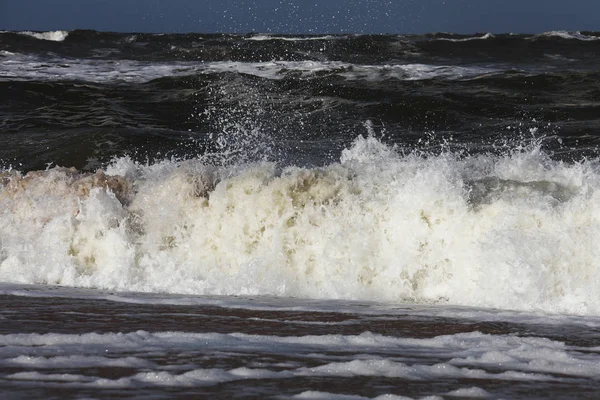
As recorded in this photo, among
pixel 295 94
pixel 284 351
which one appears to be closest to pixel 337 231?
pixel 284 351

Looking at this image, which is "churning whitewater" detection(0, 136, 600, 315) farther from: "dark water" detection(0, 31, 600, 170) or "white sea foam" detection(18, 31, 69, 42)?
"white sea foam" detection(18, 31, 69, 42)

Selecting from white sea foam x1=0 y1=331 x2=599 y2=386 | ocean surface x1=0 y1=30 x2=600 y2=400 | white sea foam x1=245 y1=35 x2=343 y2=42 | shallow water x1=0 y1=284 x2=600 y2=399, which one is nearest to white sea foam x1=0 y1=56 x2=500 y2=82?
ocean surface x1=0 y1=30 x2=600 y2=400

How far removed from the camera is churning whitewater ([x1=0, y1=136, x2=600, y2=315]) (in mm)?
7590

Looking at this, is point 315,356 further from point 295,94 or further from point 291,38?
point 291,38

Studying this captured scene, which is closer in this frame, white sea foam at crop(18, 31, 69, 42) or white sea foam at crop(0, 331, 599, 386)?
white sea foam at crop(0, 331, 599, 386)

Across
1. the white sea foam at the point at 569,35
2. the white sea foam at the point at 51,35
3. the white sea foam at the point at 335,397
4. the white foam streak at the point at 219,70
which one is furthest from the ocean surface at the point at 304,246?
the white sea foam at the point at 51,35

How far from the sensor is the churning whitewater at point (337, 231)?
299 inches

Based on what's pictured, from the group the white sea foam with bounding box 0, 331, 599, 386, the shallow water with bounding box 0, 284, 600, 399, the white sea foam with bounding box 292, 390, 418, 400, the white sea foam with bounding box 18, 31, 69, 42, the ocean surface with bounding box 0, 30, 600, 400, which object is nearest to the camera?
the white sea foam with bounding box 292, 390, 418, 400

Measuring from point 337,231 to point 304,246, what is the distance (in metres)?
0.29

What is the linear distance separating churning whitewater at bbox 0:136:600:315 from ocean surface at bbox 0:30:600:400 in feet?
0.06

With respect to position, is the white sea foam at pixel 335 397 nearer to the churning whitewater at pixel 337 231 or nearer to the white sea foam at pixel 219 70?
the churning whitewater at pixel 337 231

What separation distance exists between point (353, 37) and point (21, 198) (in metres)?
17.9

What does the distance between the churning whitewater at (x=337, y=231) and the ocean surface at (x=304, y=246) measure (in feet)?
0.06

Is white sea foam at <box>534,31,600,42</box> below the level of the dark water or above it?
above
